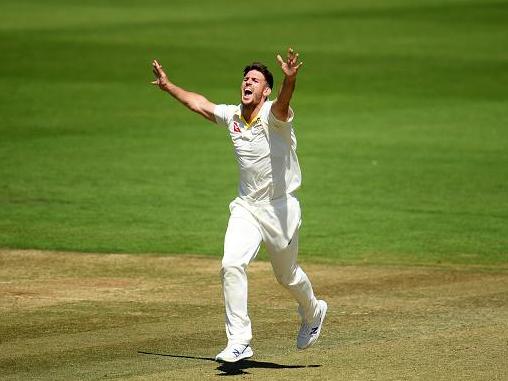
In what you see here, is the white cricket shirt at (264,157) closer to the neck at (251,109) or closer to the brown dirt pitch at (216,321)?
the neck at (251,109)

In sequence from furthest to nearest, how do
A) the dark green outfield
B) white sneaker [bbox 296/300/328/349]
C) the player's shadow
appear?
the dark green outfield
white sneaker [bbox 296/300/328/349]
the player's shadow

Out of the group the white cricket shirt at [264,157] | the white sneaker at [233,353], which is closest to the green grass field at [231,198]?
the white sneaker at [233,353]

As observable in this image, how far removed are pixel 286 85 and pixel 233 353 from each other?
2.06 metres

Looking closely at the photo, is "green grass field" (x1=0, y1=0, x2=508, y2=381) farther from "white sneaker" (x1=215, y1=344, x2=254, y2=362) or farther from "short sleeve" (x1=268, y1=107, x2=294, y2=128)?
"short sleeve" (x1=268, y1=107, x2=294, y2=128)

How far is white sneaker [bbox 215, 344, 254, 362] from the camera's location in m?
10.3

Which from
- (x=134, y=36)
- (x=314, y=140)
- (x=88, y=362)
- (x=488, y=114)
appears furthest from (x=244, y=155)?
(x=134, y=36)

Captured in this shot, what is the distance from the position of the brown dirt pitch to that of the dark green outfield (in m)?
1.22

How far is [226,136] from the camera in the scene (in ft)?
86.4

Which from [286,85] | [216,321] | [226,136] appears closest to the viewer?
[286,85]

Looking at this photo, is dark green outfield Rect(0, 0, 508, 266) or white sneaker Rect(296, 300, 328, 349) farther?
dark green outfield Rect(0, 0, 508, 266)

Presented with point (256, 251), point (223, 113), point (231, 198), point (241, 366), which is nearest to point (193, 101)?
point (223, 113)

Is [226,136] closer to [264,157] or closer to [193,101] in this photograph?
[193,101]

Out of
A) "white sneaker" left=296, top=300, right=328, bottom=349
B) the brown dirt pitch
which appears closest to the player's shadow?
the brown dirt pitch

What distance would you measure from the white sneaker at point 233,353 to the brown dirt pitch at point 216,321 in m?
0.12
